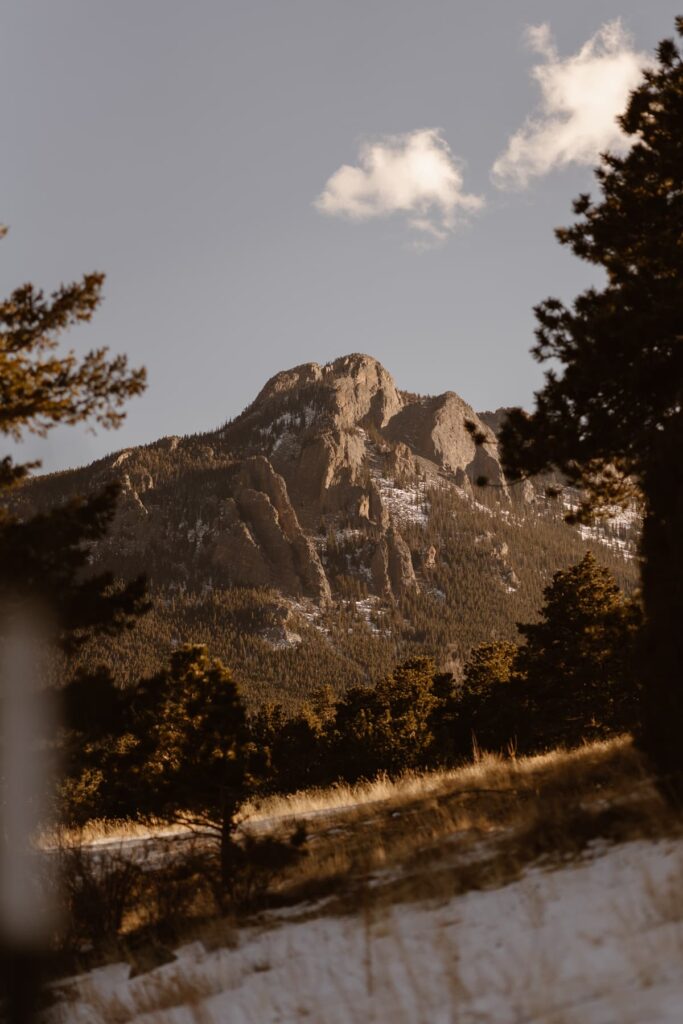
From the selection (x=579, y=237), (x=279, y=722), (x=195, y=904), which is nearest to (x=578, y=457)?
(x=579, y=237)

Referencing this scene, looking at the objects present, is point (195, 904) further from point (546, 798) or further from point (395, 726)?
point (395, 726)

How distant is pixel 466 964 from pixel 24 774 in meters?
6.60

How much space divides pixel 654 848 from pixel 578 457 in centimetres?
737

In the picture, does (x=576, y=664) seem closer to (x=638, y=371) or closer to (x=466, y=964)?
Result: (x=638, y=371)

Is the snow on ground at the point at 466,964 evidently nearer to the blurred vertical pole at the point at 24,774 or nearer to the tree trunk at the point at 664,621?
the tree trunk at the point at 664,621

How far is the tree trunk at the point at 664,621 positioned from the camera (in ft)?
25.4

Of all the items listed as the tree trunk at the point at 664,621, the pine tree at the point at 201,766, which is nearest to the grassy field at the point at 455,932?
the tree trunk at the point at 664,621

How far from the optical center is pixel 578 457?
41.2 ft

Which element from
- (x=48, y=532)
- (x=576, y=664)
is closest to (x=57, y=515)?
(x=48, y=532)

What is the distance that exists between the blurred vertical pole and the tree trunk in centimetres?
731

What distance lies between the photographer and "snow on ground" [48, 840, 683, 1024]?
4723 mm

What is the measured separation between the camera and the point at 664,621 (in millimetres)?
8141

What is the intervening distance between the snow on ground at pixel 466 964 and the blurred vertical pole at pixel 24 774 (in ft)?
6.02

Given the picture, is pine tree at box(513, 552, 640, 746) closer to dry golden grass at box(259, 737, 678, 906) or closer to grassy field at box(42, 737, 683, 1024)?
dry golden grass at box(259, 737, 678, 906)
